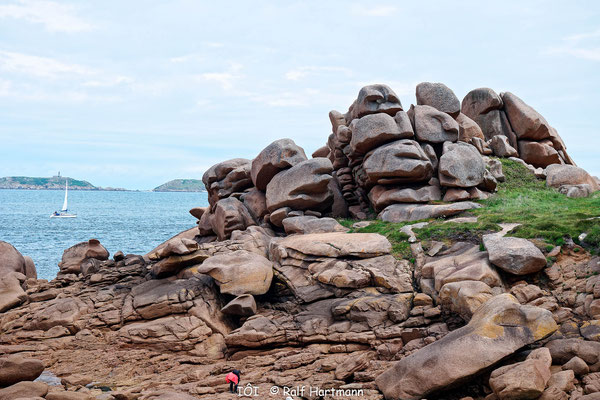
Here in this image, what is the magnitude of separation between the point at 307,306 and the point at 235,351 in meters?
3.07

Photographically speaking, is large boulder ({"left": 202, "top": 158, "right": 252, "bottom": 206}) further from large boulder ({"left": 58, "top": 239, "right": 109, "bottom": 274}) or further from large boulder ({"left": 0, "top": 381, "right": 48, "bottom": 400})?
large boulder ({"left": 0, "top": 381, "right": 48, "bottom": 400})

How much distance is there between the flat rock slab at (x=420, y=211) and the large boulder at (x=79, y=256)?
1410cm

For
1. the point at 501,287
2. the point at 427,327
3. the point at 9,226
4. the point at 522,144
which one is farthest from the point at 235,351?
the point at 9,226

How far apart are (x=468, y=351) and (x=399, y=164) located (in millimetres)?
14197

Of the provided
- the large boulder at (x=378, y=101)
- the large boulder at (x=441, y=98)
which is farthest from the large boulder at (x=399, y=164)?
the large boulder at (x=441, y=98)

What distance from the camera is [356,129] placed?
28.0m

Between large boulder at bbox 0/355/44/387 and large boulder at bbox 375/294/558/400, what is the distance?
33.9 feet

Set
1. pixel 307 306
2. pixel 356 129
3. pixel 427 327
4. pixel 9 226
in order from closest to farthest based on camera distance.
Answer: pixel 427 327 → pixel 307 306 → pixel 356 129 → pixel 9 226

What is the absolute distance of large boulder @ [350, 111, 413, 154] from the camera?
27.1 m

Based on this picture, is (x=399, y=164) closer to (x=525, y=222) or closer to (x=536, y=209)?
(x=536, y=209)

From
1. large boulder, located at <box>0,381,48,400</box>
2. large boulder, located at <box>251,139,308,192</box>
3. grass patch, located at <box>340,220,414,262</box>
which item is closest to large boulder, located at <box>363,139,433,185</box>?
grass patch, located at <box>340,220,414,262</box>

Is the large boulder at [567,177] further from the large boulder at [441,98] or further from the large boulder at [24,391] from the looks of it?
the large boulder at [24,391]

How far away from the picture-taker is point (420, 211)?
24531 mm

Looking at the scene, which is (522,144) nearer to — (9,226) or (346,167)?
(346,167)
